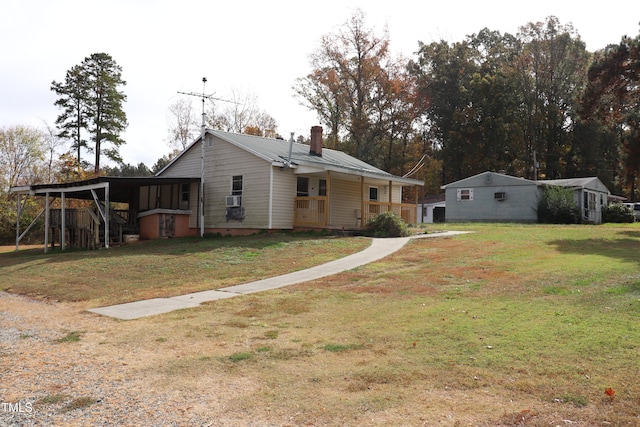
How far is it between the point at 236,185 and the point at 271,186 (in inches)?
99.6

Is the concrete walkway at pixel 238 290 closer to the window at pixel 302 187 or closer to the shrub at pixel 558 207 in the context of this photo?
the window at pixel 302 187

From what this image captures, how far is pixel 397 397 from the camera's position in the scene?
4.33 meters

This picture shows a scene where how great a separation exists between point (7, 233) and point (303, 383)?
110 ft

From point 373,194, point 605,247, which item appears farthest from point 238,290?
point 373,194

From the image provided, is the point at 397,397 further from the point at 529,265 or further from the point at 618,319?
the point at 529,265

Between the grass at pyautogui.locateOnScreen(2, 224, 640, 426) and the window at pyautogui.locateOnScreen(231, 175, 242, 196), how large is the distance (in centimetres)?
1246

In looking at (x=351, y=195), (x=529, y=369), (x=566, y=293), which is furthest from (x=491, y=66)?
(x=529, y=369)

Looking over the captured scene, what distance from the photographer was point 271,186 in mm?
20906

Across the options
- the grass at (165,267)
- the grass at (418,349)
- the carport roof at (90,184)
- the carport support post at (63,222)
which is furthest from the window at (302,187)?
the grass at (418,349)

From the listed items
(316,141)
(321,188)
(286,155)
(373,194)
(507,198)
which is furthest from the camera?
(507,198)

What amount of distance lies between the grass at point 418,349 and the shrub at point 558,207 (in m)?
21.8

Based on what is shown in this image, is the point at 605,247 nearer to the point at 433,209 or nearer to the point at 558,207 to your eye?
the point at 558,207

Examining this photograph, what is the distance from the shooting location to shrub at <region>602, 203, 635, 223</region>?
116 feet

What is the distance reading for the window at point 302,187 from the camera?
73.9ft
